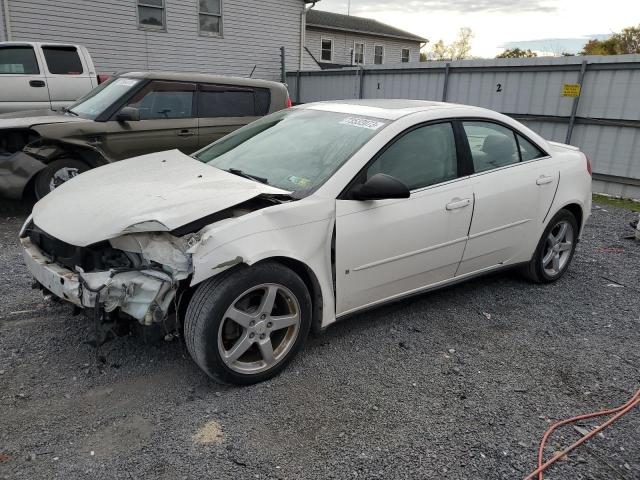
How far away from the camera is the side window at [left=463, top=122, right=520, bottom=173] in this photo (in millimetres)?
3910

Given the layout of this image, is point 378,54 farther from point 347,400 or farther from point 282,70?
point 347,400

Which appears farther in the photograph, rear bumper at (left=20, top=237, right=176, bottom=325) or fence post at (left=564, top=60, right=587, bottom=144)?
fence post at (left=564, top=60, right=587, bottom=144)

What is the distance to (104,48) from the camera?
13.6m

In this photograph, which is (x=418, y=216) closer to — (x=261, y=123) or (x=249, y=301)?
(x=249, y=301)

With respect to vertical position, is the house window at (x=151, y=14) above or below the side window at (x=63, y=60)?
above

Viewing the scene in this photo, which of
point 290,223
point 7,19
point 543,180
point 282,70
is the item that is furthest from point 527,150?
point 282,70

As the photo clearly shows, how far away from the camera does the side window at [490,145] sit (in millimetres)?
3910

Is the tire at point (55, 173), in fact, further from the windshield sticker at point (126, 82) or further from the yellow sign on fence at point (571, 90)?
the yellow sign on fence at point (571, 90)

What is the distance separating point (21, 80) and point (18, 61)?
325 millimetres

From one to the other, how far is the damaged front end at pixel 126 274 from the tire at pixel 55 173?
3679mm

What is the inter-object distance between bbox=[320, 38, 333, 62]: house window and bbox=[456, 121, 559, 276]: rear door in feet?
79.2

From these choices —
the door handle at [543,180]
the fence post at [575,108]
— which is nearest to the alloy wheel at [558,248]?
the door handle at [543,180]

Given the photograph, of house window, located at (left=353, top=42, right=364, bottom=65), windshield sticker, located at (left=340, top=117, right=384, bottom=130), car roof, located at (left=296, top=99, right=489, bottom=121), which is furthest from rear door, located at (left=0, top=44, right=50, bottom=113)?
house window, located at (left=353, top=42, right=364, bottom=65)

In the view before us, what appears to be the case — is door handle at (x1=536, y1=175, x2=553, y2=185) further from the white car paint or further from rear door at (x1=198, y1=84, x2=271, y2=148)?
rear door at (x1=198, y1=84, x2=271, y2=148)
